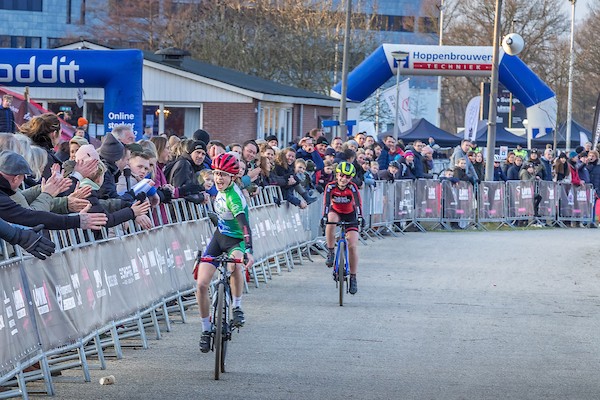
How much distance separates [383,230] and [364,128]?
28.9 m

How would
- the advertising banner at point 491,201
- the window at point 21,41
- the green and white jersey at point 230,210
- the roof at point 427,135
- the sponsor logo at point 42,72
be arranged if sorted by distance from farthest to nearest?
the window at point 21,41 < the roof at point 427,135 < the advertising banner at point 491,201 < the sponsor logo at point 42,72 < the green and white jersey at point 230,210

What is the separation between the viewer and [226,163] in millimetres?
11203

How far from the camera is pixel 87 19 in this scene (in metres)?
89.3

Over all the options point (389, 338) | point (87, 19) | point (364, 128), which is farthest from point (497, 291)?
point (87, 19)

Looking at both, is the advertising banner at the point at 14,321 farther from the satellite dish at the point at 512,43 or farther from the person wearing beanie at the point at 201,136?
the satellite dish at the point at 512,43

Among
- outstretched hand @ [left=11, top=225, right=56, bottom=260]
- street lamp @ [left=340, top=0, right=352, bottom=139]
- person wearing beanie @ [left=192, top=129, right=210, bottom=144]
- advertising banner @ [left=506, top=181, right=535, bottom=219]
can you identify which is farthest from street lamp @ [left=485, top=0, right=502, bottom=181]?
outstretched hand @ [left=11, top=225, right=56, bottom=260]

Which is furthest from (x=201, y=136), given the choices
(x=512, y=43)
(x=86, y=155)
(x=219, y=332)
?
(x=512, y=43)

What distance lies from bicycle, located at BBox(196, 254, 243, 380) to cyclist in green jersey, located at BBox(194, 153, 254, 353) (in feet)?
0.54

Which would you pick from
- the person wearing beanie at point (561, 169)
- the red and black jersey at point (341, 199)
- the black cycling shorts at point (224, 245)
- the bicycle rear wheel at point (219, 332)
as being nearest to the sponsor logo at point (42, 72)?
the red and black jersey at point (341, 199)

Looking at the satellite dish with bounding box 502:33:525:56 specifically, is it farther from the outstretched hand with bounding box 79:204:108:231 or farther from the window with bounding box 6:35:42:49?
the window with bounding box 6:35:42:49

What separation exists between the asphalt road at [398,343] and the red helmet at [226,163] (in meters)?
1.67

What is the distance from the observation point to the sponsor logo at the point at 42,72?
19812 millimetres

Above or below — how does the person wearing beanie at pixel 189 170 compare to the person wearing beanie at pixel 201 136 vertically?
below

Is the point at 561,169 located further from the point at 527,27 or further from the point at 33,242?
the point at 527,27
